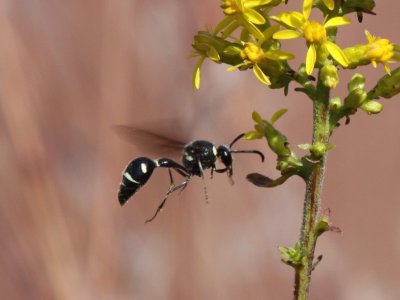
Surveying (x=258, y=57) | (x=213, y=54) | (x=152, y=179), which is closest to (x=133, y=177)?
(x=213, y=54)

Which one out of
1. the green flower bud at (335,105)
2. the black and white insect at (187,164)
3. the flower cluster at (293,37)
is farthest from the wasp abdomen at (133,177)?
the green flower bud at (335,105)

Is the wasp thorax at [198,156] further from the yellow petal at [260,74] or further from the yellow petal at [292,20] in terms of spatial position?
the yellow petal at [292,20]

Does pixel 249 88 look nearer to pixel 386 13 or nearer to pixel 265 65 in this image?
pixel 386 13

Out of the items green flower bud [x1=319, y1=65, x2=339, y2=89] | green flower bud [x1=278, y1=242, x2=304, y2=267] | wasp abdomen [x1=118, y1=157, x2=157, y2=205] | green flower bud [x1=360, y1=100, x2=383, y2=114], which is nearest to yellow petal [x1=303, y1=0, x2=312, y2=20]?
green flower bud [x1=319, y1=65, x2=339, y2=89]

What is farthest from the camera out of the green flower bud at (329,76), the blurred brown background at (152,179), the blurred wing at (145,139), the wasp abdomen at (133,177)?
the blurred brown background at (152,179)

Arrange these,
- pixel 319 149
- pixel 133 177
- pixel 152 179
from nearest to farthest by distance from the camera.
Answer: pixel 319 149 → pixel 133 177 → pixel 152 179

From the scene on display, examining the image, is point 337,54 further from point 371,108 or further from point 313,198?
point 313,198

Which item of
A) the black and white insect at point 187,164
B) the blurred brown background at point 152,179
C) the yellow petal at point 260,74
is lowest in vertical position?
the blurred brown background at point 152,179
